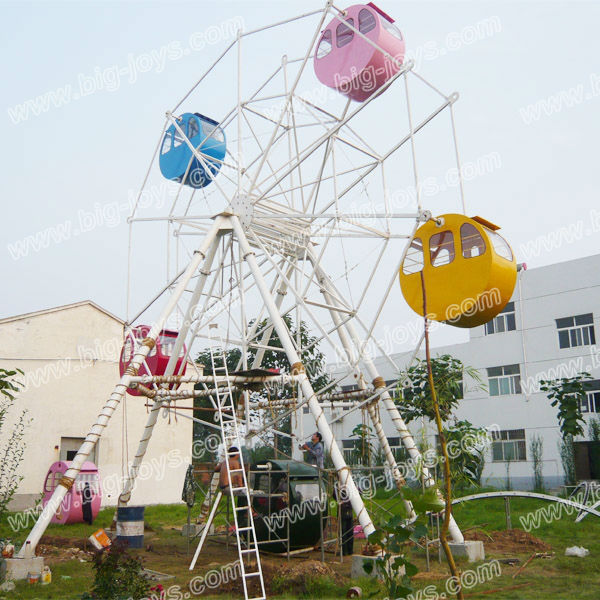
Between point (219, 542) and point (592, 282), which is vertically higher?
point (592, 282)

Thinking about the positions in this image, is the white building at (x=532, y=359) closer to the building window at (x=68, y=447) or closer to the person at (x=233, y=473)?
the building window at (x=68, y=447)

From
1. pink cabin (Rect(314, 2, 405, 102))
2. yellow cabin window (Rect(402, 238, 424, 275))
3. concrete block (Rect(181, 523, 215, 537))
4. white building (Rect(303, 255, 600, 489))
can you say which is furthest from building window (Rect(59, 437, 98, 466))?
yellow cabin window (Rect(402, 238, 424, 275))

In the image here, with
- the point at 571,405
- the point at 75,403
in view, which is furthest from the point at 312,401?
the point at 75,403

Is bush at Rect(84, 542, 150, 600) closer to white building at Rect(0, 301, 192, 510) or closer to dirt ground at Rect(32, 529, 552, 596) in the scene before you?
dirt ground at Rect(32, 529, 552, 596)

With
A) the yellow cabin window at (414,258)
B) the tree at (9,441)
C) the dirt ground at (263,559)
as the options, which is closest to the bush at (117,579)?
the dirt ground at (263,559)

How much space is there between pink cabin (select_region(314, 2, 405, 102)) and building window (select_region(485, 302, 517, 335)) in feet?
60.9

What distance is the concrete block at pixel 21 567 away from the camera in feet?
34.3

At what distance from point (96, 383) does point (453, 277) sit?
67.8 ft

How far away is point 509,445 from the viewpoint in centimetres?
3002

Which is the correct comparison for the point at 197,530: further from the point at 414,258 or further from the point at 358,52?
the point at 358,52

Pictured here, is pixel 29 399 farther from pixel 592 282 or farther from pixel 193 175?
pixel 592 282

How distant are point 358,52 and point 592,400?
765 inches

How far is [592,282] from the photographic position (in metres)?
27.6

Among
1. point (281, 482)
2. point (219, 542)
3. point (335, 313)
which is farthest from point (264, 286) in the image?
point (219, 542)
